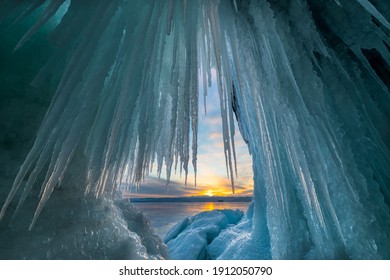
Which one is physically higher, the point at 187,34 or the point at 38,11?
the point at 38,11

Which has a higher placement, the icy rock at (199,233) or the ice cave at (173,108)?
the ice cave at (173,108)

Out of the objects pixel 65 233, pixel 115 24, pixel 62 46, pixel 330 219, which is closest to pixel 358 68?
pixel 330 219

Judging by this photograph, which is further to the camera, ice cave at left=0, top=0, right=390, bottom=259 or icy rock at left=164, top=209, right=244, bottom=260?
icy rock at left=164, top=209, right=244, bottom=260

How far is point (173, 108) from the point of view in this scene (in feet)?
4.85

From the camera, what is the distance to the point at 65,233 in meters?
1.50

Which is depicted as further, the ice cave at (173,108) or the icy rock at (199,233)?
the icy rock at (199,233)

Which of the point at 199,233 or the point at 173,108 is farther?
the point at 199,233

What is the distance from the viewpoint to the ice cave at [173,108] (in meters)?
1.39

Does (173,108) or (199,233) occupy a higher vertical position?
(173,108)

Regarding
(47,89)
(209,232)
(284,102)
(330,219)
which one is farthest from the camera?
(209,232)

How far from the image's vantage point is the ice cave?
1.39 metres

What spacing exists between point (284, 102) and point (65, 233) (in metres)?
1.85

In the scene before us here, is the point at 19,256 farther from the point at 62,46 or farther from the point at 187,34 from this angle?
the point at 187,34

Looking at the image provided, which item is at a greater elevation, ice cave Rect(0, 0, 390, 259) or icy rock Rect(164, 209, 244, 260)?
ice cave Rect(0, 0, 390, 259)
